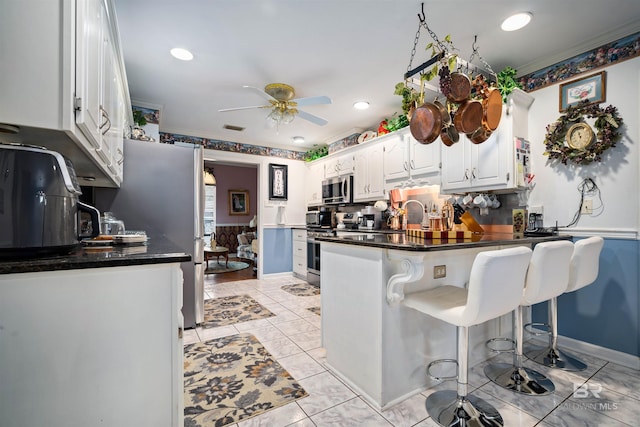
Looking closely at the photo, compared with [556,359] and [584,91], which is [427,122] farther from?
[556,359]

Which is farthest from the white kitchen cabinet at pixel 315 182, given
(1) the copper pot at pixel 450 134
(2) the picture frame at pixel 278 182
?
(1) the copper pot at pixel 450 134

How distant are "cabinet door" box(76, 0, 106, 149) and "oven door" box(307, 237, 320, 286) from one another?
12.0 feet

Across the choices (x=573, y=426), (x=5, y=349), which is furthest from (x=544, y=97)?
(x=5, y=349)

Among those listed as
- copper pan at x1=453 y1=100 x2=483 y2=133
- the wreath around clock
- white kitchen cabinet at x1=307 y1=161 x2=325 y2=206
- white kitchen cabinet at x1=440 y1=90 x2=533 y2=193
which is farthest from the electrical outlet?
white kitchen cabinet at x1=307 y1=161 x2=325 y2=206

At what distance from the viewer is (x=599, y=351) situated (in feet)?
7.55

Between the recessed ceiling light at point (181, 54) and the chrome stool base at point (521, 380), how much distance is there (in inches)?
137

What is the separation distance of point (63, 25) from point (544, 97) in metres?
3.41

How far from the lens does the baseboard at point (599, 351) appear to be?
214 centimetres

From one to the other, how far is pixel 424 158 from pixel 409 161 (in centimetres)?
22

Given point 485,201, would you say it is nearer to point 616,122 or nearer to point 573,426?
point 616,122

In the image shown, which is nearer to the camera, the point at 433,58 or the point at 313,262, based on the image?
the point at 433,58

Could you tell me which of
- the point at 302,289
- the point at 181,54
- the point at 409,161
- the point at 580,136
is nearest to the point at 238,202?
the point at 302,289

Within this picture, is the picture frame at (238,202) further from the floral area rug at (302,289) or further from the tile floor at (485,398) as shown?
the tile floor at (485,398)

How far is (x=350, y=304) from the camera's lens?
1.89 meters
